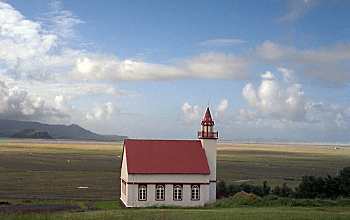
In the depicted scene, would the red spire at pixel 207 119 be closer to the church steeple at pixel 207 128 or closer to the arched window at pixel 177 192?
the church steeple at pixel 207 128

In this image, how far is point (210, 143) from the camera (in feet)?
169

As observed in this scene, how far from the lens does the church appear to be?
48.2m

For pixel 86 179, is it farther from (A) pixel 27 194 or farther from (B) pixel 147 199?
(B) pixel 147 199

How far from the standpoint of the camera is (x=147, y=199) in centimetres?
4822

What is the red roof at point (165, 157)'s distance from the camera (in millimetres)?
48812

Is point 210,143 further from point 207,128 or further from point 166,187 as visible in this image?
point 166,187

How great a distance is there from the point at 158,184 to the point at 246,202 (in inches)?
356

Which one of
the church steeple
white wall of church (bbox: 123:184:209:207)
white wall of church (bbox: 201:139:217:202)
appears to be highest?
the church steeple

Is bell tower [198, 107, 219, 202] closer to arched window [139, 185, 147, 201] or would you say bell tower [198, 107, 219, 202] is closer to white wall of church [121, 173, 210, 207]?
white wall of church [121, 173, 210, 207]

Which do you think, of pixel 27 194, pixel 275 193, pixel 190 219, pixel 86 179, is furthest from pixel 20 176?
pixel 190 219

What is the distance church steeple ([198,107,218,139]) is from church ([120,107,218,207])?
1213 millimetres

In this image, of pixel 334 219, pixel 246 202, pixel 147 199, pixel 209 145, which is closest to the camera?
pixel 334 219

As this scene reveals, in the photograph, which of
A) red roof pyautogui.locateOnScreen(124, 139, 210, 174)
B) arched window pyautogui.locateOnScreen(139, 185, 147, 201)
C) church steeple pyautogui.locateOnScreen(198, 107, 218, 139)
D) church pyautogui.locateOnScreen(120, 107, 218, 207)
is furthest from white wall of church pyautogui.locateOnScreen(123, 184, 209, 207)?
church steeple pyautogui.locateOnScreen(198, 107, 218, 139)

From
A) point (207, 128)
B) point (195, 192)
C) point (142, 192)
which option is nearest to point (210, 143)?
point (207, 128)
